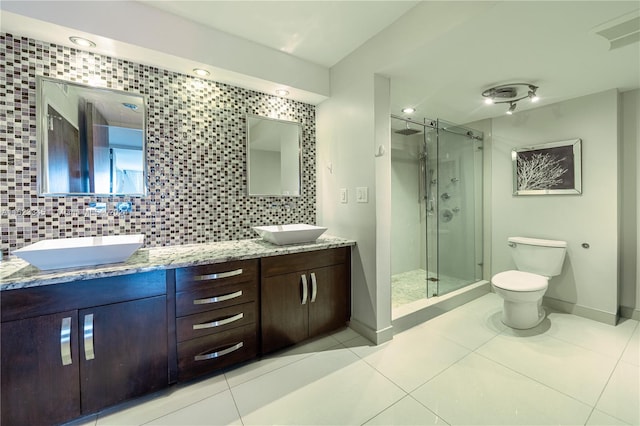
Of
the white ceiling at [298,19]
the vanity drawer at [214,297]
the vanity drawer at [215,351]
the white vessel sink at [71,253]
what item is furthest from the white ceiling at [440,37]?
the vanity drawer at [215,351]

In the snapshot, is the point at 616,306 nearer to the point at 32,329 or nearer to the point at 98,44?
the point at 32,329

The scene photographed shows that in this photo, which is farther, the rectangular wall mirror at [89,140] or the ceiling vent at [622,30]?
the rectangular wall mirror at [89,140]

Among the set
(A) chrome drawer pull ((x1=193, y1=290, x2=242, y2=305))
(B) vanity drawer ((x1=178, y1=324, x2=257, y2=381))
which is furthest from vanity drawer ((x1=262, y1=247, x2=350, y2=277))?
(B) vanity drawer ((x1=178, y1=324, x2=257, y2=381))

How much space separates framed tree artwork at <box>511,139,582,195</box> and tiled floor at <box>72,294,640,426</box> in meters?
1.37

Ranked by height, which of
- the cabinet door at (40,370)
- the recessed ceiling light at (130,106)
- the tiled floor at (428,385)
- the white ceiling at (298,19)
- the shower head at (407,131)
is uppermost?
the white ceiling at (298,19)

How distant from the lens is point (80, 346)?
1.33 metres

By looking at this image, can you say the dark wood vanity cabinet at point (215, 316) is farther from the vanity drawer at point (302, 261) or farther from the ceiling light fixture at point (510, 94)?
the ceiling light fixture at point (510, 94)

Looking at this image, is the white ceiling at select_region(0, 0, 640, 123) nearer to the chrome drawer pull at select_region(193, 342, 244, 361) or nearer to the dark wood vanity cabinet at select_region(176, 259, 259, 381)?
the dark wood vanity cabinet at select_region(176, 259, 259, 381)

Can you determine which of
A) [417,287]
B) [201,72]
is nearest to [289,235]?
[201,72]

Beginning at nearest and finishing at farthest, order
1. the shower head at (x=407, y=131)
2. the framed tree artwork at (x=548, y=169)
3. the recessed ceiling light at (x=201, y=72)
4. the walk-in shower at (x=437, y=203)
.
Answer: the recessed ceiling light at (x=201, y=72) < the framed tree artwork at (x=548, y=169) < the walk-in shower at (x=437, y=203) < the shower head at (x=407, y=131)

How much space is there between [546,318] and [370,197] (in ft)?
7.18

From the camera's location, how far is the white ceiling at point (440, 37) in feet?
4.70

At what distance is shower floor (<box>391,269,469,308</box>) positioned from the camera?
9.04 feet

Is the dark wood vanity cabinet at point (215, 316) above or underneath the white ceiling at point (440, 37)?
underneath
